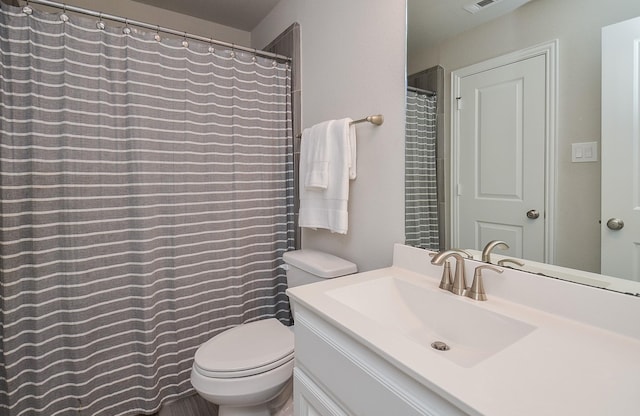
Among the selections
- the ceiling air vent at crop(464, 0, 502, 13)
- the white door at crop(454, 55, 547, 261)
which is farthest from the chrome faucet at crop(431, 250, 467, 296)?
the ceiling air vent at crop(464, 0, 502, 13)

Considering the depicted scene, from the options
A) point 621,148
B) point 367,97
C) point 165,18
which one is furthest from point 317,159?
point 165,18

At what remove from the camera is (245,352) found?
127cm

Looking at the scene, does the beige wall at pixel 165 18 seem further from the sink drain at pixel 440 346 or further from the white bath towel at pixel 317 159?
the sink drain at pixel 440 346

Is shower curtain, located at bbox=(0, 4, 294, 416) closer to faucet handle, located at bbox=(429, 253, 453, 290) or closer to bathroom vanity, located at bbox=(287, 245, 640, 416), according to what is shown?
bathroom vanity, located at bbox=(287, 245, 640, 416)

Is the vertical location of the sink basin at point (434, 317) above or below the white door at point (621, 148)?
below

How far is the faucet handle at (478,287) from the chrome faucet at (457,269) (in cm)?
2

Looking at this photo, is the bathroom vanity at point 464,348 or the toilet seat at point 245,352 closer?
the bathroom vanity at point 464,348

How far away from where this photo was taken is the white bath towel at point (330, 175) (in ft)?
4.58

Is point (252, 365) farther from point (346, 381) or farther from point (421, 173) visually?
point (421, 173)

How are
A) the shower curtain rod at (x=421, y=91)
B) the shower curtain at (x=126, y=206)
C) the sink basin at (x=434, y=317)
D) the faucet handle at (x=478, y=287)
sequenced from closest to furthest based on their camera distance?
the sink basin at (x=434, y=317), the faucet handle at (x=478, y=287), the shower curtain rod at (x=421, y=91), the shower curtain at (x=126, y=206)

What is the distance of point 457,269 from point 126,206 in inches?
57.7

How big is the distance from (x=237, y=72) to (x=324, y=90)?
52 cm

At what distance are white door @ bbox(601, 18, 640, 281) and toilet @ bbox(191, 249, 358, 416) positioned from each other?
0.90m

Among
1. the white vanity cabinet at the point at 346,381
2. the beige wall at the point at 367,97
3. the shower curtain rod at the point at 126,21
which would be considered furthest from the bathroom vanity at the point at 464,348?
the shower curtain rod at the point at 126,21
